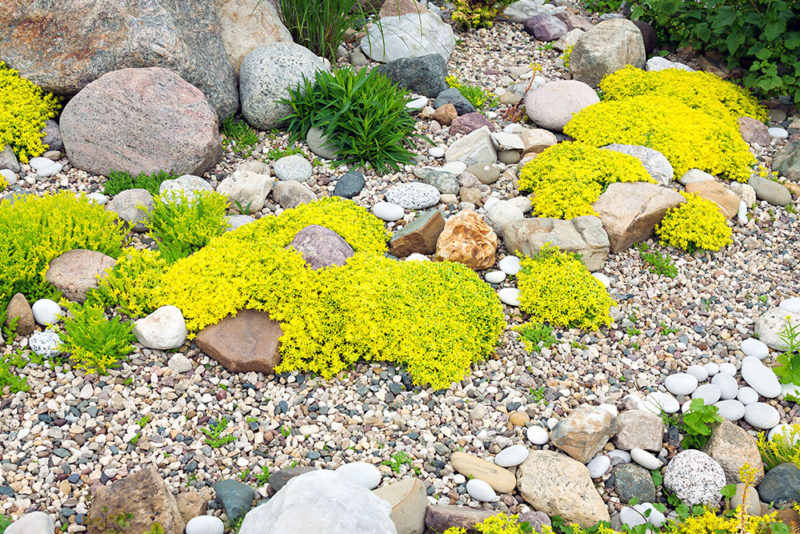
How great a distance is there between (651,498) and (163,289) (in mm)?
3577

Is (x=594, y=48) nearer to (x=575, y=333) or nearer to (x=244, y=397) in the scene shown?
(x=575, y=333)

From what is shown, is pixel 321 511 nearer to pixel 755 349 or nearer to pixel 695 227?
pixel 755 349

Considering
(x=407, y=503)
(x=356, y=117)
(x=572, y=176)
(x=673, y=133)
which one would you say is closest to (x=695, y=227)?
(x=572, y=176)

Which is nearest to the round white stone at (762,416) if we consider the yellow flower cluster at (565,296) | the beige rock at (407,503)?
the yellow flower cluster at (565,296)

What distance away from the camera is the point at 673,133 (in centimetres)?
700

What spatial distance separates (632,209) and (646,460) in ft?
8.21

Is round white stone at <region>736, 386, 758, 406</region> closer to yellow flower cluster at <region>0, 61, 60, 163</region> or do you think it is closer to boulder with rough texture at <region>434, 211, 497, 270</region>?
boulder with rough texture at <region>434, 211, 497, 270</region>

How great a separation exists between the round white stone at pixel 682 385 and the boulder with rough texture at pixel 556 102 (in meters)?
3.65

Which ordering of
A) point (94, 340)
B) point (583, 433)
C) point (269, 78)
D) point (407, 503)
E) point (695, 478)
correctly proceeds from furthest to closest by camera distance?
1. point (269, 78)
2. point (94, 340)
3. point (583, 433)
4. point (695, 478)
5. point (407, 503)

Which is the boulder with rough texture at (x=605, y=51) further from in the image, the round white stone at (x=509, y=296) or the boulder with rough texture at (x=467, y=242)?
the round white stone at (x=509, y=296)

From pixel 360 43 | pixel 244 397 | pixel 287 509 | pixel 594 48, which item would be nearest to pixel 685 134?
pixel 594 48

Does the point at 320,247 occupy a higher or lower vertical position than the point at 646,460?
higher

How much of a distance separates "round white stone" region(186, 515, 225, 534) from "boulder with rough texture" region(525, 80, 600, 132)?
5.60m

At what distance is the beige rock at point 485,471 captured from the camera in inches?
157
